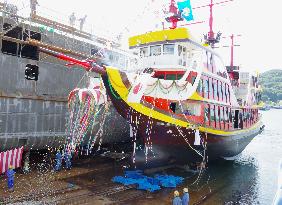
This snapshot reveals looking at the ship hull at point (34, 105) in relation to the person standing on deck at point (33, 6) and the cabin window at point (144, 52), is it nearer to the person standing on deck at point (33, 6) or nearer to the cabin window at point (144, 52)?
the person standing on deck at point (33, 6)

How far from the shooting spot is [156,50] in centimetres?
2069

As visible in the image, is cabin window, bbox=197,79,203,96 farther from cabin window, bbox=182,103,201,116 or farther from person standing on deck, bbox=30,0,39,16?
person standing on deck, bbox=30,0,39,16

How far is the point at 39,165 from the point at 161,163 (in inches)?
330

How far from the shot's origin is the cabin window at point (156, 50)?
810 inches

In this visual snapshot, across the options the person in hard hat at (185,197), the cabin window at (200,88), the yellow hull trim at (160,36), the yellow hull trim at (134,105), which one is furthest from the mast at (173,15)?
the person in hard hat at (185,197)

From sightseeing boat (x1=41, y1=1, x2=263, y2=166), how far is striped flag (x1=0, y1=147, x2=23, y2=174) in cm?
665

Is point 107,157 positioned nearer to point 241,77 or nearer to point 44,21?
point 44,21

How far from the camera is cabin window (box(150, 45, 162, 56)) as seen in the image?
67.5 feet

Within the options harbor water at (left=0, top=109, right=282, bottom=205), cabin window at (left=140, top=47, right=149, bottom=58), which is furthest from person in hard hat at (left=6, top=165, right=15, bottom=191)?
cabin window at (left=140, top=47, right=149, bottom=58)

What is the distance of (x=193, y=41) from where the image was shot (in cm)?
1967

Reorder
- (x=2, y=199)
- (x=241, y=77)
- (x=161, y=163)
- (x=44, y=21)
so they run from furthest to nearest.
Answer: (x=241, y=77) < (x=44, y=21) < (x=161, y=163) < (x=2, y=199)

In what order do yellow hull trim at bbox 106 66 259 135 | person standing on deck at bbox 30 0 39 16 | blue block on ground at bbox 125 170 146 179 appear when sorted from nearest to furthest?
yellow hull trim at bbox 106 66 259 135 → blue block on ground at bbox 125 170 146 179 → person standing on deck at bbox 30 0 39 16

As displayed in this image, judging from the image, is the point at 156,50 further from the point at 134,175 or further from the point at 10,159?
the point at 10,159

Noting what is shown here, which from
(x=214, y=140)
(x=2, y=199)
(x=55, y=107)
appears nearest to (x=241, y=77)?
(x=214, y=140)
